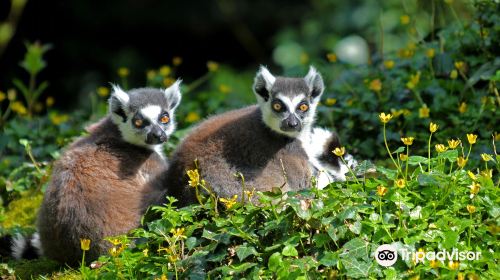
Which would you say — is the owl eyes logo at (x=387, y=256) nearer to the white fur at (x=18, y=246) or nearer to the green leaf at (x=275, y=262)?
the green leaf at (x=275, y=262)

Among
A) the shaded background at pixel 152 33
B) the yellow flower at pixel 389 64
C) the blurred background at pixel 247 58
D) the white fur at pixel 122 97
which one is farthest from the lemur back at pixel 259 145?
the shaded background at pixel 152 33

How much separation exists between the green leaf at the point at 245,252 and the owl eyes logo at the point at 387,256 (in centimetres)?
65

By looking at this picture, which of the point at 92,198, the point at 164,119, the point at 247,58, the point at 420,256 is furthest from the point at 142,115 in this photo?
the point at 247,58

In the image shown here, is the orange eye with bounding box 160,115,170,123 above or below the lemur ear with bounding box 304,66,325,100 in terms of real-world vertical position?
below

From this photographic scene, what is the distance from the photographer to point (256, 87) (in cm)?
586

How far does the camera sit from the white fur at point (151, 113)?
19.4 feet

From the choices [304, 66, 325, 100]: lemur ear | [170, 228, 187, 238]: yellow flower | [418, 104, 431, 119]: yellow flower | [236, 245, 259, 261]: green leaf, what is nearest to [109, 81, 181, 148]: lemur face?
[304, 66, 325, 100]: lemur ear

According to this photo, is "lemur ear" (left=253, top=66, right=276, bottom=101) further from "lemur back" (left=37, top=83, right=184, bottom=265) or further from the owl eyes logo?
the owl eyes logo

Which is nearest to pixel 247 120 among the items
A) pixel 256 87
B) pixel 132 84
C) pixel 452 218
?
pixel 256 87

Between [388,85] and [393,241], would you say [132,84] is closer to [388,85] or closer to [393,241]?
[388,85]

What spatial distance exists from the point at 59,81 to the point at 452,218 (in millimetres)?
9845

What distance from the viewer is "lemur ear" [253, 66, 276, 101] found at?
574 cm

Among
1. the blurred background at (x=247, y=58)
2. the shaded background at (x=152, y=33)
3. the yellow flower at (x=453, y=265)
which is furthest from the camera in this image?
the shaded background at (x=152, y=33)

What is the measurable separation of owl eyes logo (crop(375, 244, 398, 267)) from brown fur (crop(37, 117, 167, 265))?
5.82 feet
